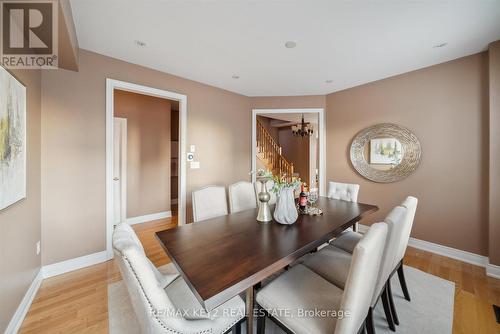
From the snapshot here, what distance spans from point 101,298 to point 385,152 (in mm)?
4127

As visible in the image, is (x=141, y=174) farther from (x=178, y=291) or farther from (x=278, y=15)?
(x=278, y=15)

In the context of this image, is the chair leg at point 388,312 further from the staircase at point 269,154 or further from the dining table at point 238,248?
the staircase at point 269,154

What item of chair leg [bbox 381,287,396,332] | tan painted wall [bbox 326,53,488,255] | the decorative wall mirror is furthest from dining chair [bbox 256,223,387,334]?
the decorative wall mirror

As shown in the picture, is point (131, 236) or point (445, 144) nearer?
point (131, 236)

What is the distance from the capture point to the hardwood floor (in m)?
1.56

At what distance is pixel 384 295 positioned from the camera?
1.53 metres

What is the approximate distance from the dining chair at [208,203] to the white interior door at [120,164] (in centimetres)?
243

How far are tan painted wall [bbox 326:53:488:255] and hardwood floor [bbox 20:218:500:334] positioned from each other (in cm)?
48

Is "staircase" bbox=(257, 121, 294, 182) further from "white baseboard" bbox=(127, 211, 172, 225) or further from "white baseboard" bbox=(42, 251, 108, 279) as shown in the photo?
"white baseboard" bbox=(42, 251, 108, 279)

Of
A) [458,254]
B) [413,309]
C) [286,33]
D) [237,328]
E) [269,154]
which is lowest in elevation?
Answer: [413,309]

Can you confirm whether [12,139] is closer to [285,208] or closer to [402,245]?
[285,208]

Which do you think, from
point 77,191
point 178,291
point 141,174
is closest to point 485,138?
point 178,291

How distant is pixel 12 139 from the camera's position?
1485mm

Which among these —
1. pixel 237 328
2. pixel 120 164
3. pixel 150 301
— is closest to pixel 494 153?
pixel 237 328
